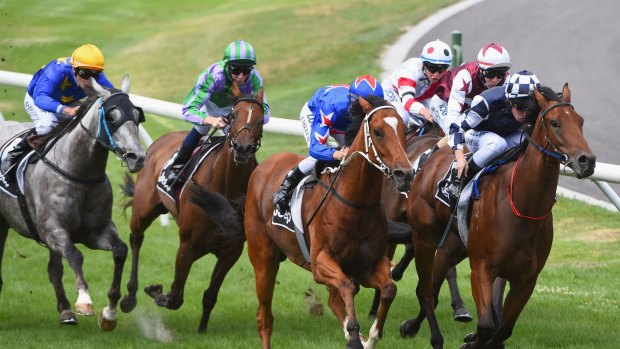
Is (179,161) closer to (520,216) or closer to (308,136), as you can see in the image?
(308,136)

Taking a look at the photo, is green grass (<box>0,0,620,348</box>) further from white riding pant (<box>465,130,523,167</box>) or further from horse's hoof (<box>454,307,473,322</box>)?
white riding pant (<box>465,130,523,167</box>)

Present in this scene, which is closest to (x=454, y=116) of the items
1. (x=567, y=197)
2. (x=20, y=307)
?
(x=20, y=307)

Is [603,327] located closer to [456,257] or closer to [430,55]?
[456,257]

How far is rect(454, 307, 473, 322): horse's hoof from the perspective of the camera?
30.2 ft

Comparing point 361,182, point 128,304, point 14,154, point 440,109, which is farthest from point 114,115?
point 440,109

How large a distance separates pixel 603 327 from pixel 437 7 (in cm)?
1952

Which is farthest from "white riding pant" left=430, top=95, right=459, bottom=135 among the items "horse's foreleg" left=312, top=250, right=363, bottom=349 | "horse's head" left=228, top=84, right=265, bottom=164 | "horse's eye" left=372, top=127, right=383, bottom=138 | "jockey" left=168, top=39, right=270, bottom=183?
"horse's eye" left=372, top=127, right=383, bottom=138

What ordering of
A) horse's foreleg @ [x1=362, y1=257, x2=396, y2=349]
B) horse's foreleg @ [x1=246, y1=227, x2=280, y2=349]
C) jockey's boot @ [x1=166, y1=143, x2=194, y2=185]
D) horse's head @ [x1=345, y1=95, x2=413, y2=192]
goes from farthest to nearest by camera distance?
jockey's boot @ [x1=166, y1=143, x2=194, y2=185], horse's foreleg @ [x1=246, y1=227, x2=280, y2=349], horse's foreleg @ [x1=362, y1=257, x2=396, y2=349], horse's head @ [x1=345, y1=95, x2=413, y2=192]

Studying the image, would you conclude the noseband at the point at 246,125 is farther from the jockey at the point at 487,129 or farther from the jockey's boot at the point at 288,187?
the jockey at the point at 487,129

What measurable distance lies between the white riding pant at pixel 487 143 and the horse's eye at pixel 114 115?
98.9 inches

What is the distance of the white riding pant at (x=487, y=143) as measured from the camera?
8.14 metres

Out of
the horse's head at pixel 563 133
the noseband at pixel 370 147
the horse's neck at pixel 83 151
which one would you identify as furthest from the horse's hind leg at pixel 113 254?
the horse's head at pixel 563 133

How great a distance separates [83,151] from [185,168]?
107 centimetres

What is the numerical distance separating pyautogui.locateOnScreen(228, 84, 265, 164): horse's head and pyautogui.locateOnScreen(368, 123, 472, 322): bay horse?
47.7 inches
